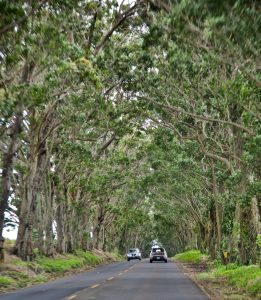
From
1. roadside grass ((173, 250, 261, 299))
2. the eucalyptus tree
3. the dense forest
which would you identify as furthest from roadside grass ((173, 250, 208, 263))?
roadside grass ((173, 250, 261, 299))

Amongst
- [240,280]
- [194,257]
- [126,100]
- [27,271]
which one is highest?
[126,100]

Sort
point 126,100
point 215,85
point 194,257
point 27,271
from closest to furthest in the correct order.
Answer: point 215,85
point 27,271
point 126,100
point 194,257

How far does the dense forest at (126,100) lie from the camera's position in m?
13.5

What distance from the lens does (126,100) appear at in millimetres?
26422

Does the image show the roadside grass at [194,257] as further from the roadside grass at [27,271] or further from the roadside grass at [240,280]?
the roadside grass at [240,280]

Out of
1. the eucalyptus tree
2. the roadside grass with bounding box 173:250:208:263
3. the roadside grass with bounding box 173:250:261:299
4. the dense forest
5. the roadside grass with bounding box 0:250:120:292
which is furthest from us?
the roadside grass with bounding box 173:250:208:263

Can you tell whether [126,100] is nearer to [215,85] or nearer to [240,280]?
[215,85]

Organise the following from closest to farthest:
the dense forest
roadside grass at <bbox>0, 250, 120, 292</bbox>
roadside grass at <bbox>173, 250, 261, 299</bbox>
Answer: the dense forest
roadside grass at <bbox>173, 250, 261, 299</bbox>
roadside grass at <bbox>0, 250, 120, 292</bbox>

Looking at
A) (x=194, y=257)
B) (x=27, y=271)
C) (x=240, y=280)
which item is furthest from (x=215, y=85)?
(x=194, y=257)

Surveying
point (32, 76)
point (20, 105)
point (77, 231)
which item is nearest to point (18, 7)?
point (20, 105)

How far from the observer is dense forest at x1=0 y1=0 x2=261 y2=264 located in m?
13.5

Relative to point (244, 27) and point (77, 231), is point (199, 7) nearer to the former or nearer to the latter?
point (244, 27)

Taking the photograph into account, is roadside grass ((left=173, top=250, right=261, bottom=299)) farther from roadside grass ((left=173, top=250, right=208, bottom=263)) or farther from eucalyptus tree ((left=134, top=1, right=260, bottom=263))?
roadside grass ((left=173, top=250, right=208, bottom=263))

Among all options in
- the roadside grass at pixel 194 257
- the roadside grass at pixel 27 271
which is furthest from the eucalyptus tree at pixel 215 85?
the roadside grass at pixel 194 257
